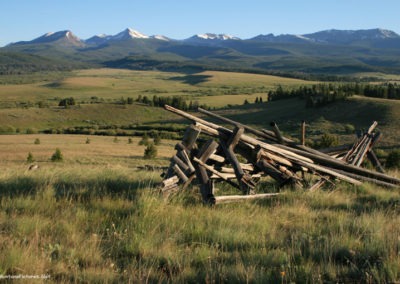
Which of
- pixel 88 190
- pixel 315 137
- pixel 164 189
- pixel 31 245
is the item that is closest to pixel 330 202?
pixel 164 189

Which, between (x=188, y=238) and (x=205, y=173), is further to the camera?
(x=205, y=173)

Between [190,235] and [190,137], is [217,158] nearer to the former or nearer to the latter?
[190,137]

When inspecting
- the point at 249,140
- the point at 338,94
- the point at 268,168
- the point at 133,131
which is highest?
the point at 249,140

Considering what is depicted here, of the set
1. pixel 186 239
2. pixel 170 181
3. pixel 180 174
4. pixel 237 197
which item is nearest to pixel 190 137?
pixel 180 174

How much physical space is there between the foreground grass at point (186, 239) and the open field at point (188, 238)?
0.05ft

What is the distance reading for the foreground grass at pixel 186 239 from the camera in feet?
14.6

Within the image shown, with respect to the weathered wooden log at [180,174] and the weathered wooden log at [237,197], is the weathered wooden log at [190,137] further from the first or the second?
the weathered wooden log at [237,197]

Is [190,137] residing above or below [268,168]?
above

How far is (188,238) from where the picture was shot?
5598 mm

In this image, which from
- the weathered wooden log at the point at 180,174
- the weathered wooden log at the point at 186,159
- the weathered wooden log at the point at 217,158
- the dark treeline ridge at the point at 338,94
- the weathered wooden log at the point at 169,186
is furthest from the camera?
the dark treeline ridge at the point at 338,94

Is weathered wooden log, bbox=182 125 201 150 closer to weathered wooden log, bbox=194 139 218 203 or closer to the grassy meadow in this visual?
weathered wooden log, bbox=194 139 218 203

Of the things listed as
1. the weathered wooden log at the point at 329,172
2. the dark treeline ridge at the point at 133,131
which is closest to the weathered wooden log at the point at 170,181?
the weathered wooden log at the point at 329,172

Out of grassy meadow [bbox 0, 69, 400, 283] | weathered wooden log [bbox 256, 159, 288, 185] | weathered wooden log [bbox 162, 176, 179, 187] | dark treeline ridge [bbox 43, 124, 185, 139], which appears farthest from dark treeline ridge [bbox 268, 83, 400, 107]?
weathered wooden log [bbox 162, 176, 179, 187]

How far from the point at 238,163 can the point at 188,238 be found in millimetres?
2519
